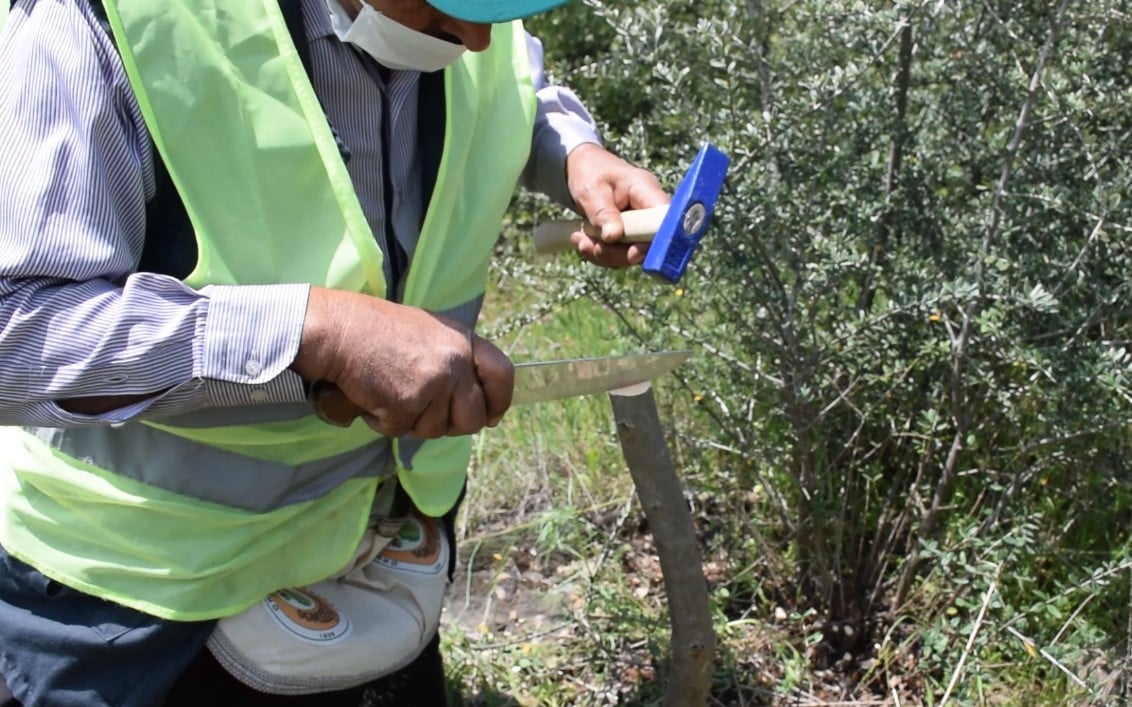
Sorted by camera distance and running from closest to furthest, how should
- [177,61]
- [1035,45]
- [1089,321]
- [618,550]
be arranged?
[177,61]
[1089,321]
[1035,45]
[618,550]

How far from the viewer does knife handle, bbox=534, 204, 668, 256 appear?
6.13ft

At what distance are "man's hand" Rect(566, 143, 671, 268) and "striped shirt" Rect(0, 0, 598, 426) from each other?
63 cm

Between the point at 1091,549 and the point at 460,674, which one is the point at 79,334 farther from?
the point at 1091,549

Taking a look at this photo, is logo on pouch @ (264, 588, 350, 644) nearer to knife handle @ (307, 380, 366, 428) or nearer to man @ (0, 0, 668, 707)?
man @ (0, 0, 668, 707)

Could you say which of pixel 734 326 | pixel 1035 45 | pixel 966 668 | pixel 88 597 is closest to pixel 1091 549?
pixel 966 668

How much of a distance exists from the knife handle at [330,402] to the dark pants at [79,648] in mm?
447

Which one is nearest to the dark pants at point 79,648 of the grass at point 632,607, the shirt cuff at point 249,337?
the shirt cuff at point 249,337

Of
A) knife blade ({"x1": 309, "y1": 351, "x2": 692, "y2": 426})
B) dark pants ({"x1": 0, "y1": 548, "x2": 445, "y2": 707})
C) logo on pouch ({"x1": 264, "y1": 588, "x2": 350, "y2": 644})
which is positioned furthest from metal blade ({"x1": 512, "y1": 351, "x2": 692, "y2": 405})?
dark pants ({"x1": 0, "y1": 548, "x2": 445, "y2": 707})

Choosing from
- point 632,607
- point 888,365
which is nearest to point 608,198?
point 888,365

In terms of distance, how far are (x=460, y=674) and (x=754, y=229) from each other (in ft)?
3.94

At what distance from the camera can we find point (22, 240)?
4.53 feet

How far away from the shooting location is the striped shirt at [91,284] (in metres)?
1.39

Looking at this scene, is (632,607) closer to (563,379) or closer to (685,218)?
(563,379)

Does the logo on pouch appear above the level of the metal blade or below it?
below
